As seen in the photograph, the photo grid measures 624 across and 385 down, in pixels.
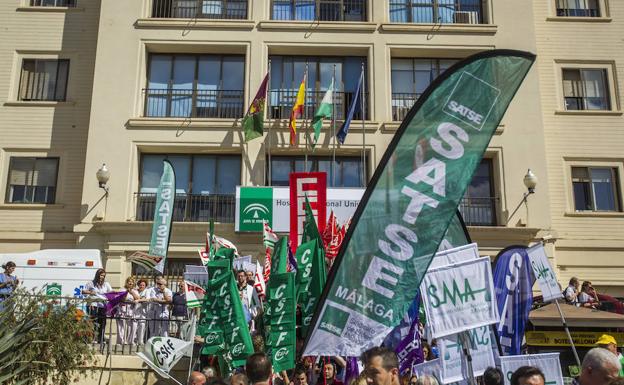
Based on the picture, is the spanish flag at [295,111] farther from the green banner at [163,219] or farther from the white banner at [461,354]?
the white banner at [461,354]

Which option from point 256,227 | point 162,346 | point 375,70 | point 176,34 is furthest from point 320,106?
point 162,346

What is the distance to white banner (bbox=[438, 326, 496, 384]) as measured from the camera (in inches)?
264

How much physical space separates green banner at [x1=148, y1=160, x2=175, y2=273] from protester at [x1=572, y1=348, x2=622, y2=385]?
1259cm

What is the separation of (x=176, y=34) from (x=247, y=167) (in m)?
5.53

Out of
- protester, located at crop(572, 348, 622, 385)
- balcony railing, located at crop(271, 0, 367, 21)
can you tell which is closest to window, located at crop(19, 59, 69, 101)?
balcony railing, located at crop(271, 0, 367, 21)

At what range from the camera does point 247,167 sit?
70.2ft

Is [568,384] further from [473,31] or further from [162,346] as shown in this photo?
[473,31]

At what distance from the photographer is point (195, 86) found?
74.7 ft

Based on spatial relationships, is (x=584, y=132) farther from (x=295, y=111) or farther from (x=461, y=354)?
(x=461, y=354)

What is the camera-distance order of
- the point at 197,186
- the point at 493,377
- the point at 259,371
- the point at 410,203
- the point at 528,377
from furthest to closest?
the point at 197,186
the point at 493,377
the point at 410,203
the point at 259,371
the point at 528,377

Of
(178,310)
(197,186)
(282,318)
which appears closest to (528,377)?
(282,318)

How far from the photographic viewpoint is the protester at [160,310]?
46.0 feet

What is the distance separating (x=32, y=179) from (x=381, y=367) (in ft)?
66.7

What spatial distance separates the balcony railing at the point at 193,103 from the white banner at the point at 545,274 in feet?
47.0
